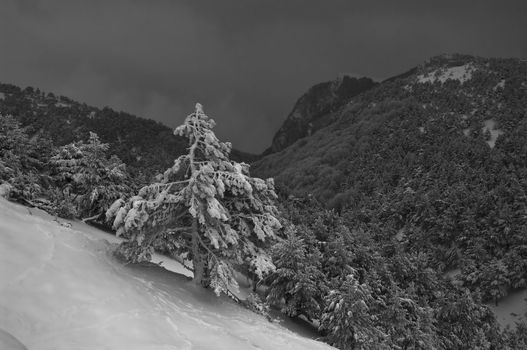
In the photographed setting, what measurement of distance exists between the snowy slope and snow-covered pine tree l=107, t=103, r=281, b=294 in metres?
1.22

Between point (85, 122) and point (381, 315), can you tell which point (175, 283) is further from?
point (85, 122)

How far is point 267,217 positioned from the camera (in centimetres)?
1806

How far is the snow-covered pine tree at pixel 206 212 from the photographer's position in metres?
16.3

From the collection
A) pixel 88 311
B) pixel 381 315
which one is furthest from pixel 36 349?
pixel 381 315

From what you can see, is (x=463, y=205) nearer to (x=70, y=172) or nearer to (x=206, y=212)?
(x=70, y=172)

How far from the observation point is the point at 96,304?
12.1m

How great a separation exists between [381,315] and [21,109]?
173919 mm

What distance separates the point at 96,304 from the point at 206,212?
573 cm

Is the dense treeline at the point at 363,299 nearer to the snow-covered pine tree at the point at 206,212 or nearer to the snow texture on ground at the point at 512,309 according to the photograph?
the snow-covered pine tree at the point at 206,212

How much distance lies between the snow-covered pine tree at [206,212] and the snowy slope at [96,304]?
4.02 ft

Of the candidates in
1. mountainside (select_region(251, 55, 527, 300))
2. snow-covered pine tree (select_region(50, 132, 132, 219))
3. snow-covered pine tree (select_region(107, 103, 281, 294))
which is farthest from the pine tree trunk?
mountainside (select_region(251, 55, 527, 300))

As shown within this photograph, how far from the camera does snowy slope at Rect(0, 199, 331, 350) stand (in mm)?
10352

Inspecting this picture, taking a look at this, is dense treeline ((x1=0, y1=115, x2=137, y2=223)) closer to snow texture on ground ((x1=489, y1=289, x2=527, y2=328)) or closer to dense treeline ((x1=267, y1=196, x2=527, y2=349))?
dense treeline ((x1=267, y1=196, x2=527, y2=349))

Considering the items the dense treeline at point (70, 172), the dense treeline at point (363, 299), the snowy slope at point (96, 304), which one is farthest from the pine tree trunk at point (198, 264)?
the dense treeline at point (70, 172)
